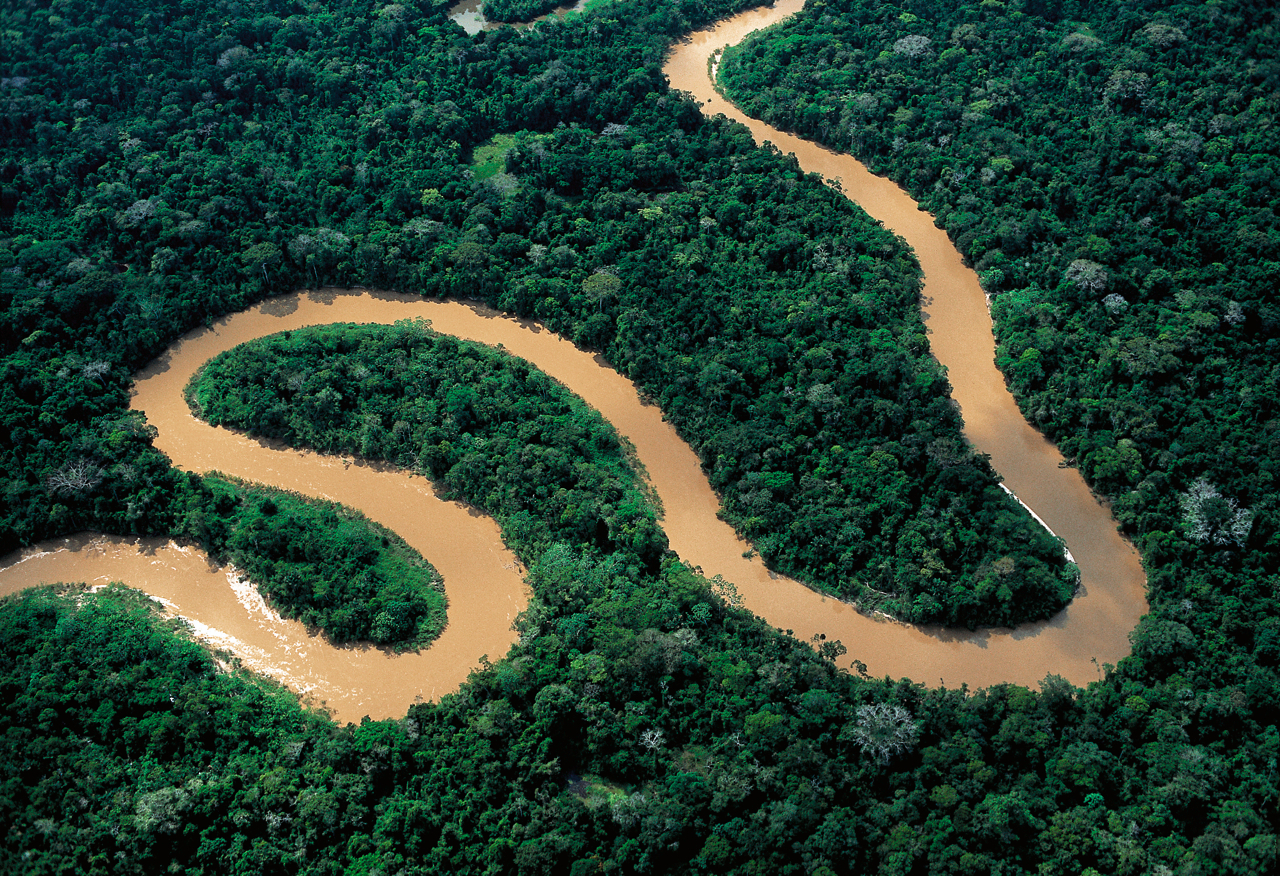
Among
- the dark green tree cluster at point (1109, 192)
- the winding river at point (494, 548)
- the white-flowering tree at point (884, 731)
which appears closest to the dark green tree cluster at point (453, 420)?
the winding river at point (494, 548)

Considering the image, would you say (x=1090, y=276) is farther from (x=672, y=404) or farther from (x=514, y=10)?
(x=514, y=10)

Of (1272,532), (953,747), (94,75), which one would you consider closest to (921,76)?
(1272,532)

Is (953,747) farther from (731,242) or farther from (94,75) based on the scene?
(94,75)

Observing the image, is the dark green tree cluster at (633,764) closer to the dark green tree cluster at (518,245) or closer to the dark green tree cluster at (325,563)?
the dark green tree cluster at (325,563)

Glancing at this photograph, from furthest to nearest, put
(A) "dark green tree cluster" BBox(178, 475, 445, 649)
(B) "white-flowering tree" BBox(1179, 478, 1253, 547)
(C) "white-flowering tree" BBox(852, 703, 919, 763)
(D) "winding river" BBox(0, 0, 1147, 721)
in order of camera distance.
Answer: (B) "white-flowering tree" BBox(1179, 478, 1253, 547)
(A) "dark green tree cluster" BBox(178, 475, 445, 649)
(D) "winding river" BBox(0, 0, 1147, 721)
(C) "white-flowering tree" BBox(852, 703, 919, 763)

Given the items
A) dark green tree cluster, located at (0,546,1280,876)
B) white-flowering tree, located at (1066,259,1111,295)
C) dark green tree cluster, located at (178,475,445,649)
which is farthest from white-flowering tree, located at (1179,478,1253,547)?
dark green tree cluster, located at (178,475,445,649)

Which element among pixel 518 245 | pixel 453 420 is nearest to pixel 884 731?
pixel 453 420

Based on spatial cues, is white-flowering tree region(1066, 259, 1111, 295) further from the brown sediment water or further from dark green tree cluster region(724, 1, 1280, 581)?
the brown sediment water
